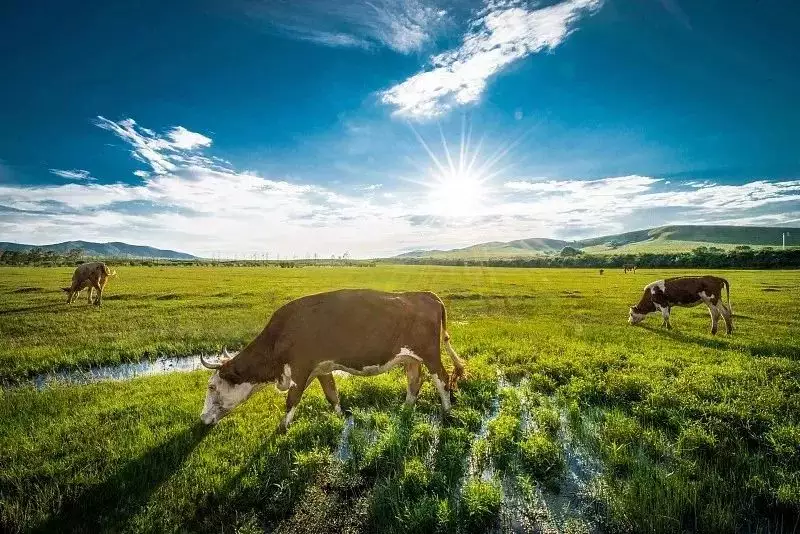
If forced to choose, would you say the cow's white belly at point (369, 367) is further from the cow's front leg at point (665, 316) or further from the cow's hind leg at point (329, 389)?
the cow's front leg at point (665, 316)

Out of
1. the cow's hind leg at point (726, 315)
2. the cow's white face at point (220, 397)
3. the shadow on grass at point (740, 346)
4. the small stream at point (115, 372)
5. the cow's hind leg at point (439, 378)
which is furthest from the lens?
the cow's hind leg at point (726, 315)

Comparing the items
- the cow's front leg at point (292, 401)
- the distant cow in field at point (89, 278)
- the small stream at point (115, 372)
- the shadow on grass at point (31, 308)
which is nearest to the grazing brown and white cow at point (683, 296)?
the cow's front leg at point (292, 401)

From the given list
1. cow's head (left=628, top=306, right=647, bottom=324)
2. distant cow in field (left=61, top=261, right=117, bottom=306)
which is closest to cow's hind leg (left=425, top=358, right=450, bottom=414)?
cow's head (left=628, top=306, right=647, bottom=324)

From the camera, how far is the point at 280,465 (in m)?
5.95

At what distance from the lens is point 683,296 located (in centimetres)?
1806

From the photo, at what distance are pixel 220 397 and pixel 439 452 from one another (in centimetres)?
409

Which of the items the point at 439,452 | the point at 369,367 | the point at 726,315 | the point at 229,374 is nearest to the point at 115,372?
the point at 229,374

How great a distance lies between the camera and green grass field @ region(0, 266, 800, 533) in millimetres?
4789

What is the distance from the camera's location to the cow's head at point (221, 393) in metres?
7.13

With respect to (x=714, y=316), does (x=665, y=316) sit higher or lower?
lower

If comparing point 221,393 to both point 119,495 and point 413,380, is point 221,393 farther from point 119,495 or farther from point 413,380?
point 413,380

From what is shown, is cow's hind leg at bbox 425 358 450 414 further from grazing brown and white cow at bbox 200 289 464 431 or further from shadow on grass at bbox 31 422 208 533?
shadow on grass at bbox 31 422 208 533

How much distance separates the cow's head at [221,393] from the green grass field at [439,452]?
0.28m

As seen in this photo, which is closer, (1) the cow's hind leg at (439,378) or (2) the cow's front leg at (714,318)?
(1) the cow's hind leg at (439,378)
